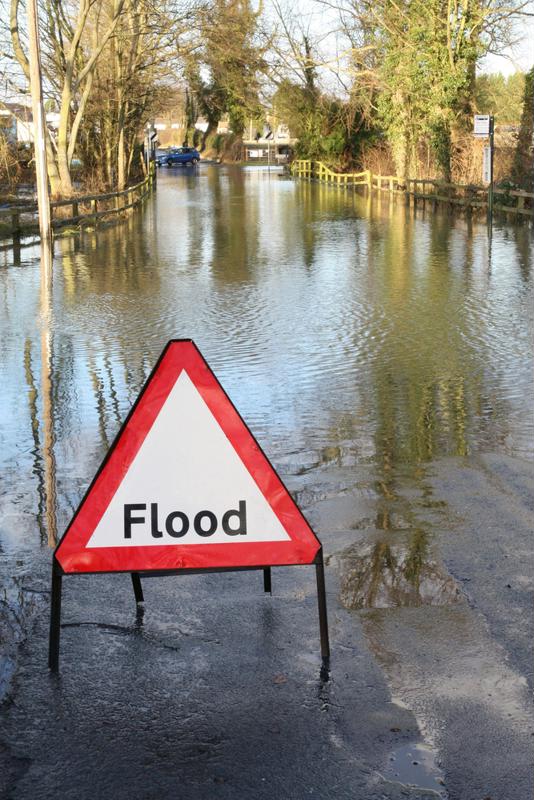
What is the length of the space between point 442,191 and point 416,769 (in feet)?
115

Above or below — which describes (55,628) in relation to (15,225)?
below

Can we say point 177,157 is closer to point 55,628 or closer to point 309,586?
point 309,586

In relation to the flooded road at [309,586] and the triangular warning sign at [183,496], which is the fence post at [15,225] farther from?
the triangular warning sign at [183,496]

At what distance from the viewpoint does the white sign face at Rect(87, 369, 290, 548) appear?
4238 mm

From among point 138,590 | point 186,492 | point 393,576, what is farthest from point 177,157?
point 186,492

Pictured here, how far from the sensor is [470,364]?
10.8m

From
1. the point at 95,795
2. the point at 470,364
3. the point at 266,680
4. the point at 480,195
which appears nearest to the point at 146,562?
the point at 266,680

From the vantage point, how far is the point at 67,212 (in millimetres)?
30031

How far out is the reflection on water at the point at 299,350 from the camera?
7.49 meters

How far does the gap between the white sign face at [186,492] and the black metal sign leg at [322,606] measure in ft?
0.50

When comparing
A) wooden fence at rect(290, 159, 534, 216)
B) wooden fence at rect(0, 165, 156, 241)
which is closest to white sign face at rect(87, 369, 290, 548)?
wooden fence at rect(0, 165, 156, 241)

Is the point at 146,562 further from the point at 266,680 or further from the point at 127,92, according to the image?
the point at 127,92

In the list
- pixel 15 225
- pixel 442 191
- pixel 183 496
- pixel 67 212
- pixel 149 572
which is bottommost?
pixel 149 572

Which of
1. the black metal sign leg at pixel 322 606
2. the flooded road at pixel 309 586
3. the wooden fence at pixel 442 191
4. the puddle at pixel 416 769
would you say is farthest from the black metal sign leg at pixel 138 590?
the wooden fence at pixel 442 191
